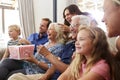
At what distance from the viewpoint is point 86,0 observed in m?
4.40

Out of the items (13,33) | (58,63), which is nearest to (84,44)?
(58,63)

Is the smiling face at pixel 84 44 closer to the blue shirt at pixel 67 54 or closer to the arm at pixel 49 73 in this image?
the blue shirt at pixel 67 54

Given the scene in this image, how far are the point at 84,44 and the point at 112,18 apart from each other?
0.35 meters

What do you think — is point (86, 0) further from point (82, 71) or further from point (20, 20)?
point (82, 71)

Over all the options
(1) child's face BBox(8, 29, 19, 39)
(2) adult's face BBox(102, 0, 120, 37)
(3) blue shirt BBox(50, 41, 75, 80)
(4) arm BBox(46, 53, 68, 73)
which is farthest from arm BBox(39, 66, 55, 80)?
(1) child's face BBox(8, 29, 19, 39)

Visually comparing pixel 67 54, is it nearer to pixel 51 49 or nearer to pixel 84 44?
pixel 51 49

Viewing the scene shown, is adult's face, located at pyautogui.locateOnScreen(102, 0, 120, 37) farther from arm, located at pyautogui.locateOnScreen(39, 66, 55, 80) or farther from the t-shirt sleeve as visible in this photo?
arm, located at pyautogui.locateOnScreen(39, 66, 55, 80)

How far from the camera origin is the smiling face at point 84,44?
4.79 feet

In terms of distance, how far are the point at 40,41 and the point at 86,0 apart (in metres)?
1.72

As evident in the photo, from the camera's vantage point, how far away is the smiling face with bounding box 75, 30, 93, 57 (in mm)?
1461

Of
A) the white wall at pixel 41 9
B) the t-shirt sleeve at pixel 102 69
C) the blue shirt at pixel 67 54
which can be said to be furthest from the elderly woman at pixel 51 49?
the white wall at pixel 41 9

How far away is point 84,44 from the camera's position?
149cm

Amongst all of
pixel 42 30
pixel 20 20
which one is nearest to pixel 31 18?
pixel 20 20

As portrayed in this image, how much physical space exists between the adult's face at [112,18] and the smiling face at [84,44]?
27 centimetres
